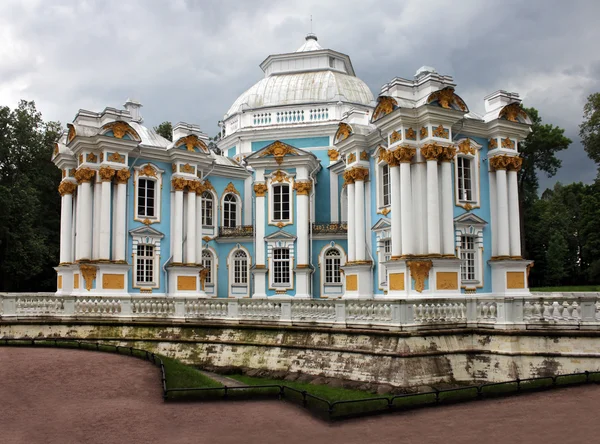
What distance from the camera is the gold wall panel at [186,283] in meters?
23.5

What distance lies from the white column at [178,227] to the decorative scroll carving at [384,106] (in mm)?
8956

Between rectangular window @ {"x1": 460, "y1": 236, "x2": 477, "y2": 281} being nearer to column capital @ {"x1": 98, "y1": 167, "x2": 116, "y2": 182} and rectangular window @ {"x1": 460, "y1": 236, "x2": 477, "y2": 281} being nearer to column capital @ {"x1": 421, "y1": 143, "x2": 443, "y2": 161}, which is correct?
column capital @ {"x1": 421, "y1": 143, "x2": 443, "y2": 161}

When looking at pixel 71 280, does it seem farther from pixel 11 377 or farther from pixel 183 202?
pixel 11 377

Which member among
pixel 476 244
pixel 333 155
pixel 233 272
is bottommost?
pixel 233 272

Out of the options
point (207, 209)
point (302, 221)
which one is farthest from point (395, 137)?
point (207, 209)

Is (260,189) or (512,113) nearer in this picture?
(512,113)

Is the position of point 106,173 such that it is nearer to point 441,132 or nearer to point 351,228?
point 351,228

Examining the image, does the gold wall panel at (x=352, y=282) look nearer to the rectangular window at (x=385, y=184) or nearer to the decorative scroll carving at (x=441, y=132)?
the rectangular window at (x=385, y=184)

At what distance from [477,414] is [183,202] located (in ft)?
55.7

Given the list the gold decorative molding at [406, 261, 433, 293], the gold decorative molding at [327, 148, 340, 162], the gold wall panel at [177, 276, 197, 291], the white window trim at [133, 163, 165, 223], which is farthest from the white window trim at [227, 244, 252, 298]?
the gold decorative molding at [406, 261, 433, 293]

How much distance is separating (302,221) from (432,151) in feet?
32.1

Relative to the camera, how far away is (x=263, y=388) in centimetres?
1081

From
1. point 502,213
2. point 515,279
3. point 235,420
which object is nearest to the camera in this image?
point 235,420

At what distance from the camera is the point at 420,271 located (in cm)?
1728
